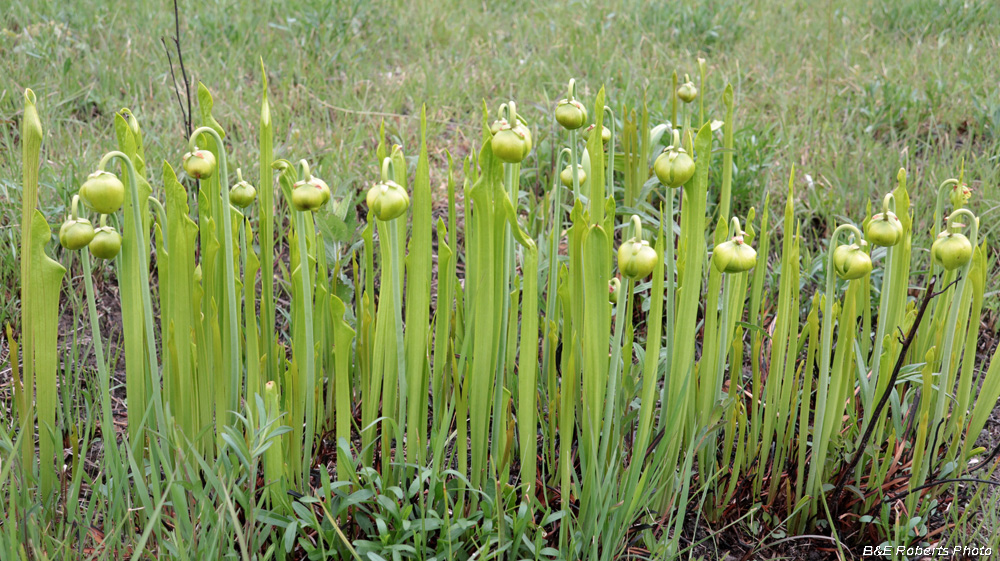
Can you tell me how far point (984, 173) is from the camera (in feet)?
8.81

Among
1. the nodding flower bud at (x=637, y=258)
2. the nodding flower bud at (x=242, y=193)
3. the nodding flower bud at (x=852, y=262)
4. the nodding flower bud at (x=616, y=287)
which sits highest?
the nodding flower bud at (x=242, y=193)

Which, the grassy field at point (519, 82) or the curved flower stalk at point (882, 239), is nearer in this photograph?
the curved flower stalk at point (882, 239)

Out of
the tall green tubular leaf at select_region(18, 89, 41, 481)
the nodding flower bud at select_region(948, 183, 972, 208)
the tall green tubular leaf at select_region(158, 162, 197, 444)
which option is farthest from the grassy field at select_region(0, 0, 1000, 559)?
the tall green tubular leaf at select_region(158, 162, 197, 444)

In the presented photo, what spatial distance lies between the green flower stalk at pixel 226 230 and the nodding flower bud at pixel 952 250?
1149mm

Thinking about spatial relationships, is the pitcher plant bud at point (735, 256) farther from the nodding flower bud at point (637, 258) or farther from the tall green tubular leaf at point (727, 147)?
the tall green tubular leaf at point (727, 147)

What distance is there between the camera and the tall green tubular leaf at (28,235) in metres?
1.17

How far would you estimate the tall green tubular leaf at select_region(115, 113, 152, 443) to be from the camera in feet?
3.98

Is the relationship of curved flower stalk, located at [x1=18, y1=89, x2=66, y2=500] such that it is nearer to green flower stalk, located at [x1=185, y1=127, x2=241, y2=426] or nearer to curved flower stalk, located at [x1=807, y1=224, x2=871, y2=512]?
green flower stalk, located at [x1=185, y1=127, x2=241, y2=426]

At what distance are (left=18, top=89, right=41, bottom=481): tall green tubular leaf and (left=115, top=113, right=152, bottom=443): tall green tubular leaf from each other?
118mm

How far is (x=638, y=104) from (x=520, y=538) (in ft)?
7.69

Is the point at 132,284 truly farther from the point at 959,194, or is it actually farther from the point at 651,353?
the point at 959,194

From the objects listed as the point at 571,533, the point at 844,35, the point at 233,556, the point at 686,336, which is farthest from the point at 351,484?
the point at 844,35

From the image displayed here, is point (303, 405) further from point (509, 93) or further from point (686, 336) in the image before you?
point (509, 93)

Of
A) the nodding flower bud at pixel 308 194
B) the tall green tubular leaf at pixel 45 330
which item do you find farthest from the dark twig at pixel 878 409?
the tall green tubular leaf at pixel 45 330
